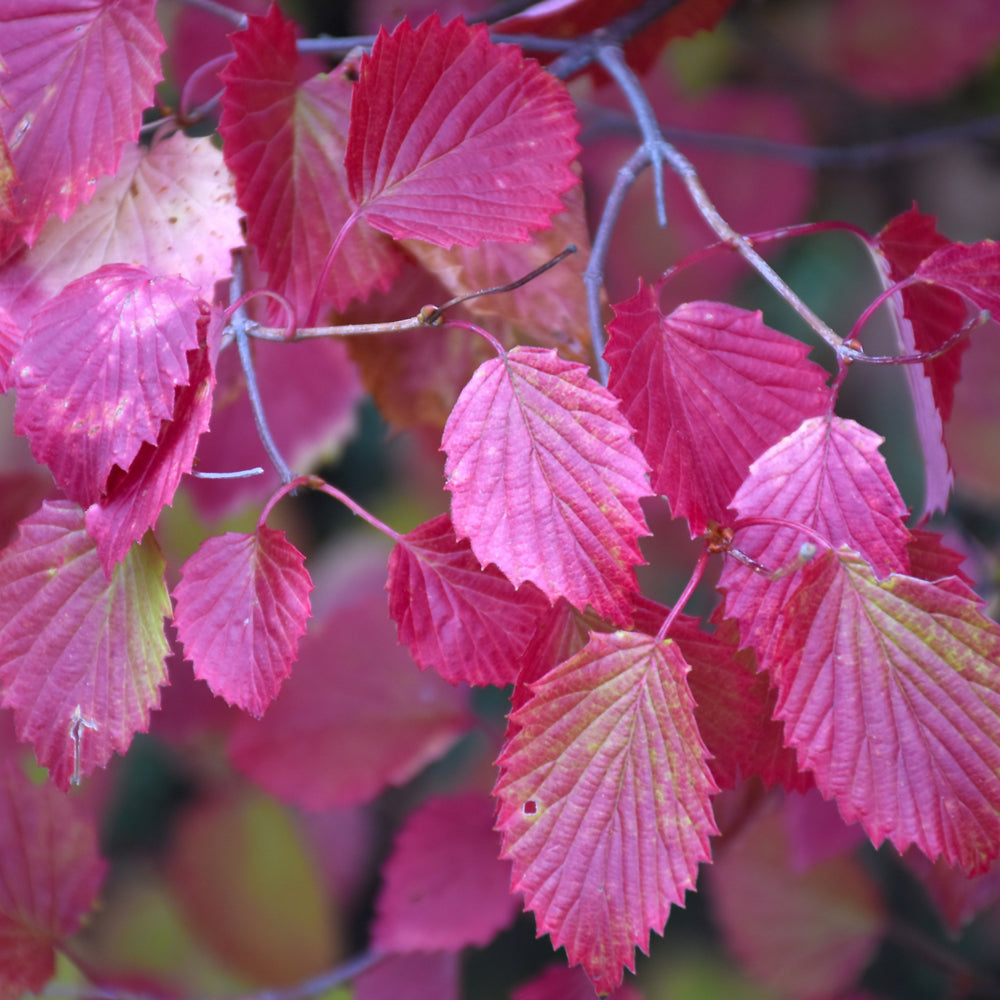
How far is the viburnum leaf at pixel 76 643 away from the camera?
42 centimetres

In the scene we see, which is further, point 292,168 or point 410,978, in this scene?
point 410,978

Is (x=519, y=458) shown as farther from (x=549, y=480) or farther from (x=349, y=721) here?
(x=349, y=721)

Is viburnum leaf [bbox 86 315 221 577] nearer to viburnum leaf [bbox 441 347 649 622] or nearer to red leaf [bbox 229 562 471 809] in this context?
viburnum leaf [bbox 441 347 649 622]

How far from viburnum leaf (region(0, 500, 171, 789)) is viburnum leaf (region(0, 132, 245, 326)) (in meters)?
0.12

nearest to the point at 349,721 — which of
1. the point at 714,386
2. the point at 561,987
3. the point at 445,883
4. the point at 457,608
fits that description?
the point at 445,883

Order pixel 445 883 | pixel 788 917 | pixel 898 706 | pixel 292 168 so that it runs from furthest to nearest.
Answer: pixel 788 917 < pixel 445 883 < pixel 292 168 < pixel 898 706

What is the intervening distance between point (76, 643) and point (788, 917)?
2.64 ft

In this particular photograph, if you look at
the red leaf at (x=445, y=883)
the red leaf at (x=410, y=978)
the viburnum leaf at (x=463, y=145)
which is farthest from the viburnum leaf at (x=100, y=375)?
the red leaf at (x=410, y=978)

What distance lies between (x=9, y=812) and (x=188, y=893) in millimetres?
492

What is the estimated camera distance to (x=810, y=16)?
1090mm

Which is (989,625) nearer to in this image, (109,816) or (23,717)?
(23,717)

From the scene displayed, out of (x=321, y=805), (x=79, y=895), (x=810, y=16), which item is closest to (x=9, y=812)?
(x=79, y=895)

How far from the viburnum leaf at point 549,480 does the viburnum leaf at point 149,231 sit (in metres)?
0.16

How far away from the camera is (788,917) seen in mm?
940
